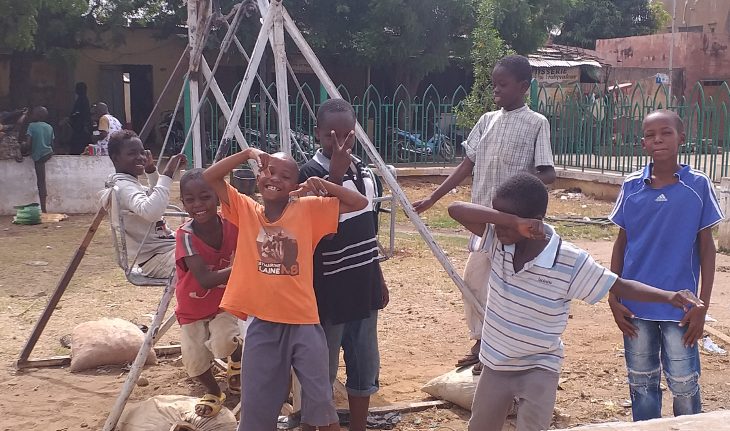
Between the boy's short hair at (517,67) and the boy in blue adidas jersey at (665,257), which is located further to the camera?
the boy's short hair at (517,67)

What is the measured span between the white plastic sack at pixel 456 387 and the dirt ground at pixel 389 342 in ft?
0.21

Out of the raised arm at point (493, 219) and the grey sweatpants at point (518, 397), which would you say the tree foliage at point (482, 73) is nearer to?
the raised arm at point (493, 219)

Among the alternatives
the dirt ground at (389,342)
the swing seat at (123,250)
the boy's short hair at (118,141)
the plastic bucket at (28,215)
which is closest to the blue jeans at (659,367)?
the dirt ground at (389,342)

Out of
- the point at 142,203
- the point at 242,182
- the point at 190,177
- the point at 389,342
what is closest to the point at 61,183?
the point at 389,342

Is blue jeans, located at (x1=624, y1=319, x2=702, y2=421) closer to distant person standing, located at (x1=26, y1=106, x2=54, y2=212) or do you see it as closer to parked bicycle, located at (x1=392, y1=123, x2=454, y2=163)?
distant person standing, located at (x1=26, y1=106, x2=54, y2=212)

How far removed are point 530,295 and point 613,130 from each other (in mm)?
10390

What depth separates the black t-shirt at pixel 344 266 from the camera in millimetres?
3088

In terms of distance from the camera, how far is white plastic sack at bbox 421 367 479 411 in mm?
3781

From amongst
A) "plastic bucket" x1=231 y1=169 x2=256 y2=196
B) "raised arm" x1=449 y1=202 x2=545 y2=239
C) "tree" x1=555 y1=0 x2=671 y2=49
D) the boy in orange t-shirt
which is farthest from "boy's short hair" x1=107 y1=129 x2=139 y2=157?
"tree" x1=555 y1=0 x2=671 y2=49

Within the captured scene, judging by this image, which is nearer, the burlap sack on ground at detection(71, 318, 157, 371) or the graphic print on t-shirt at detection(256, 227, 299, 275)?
the graphic print on t-shirt at detection(256, 227, 299, 275)

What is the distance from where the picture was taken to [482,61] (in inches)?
584

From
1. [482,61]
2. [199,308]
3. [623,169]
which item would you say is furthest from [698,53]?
[199,308]

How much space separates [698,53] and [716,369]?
718 inches

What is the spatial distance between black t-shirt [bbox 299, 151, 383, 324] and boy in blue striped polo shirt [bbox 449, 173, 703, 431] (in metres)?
0.53
